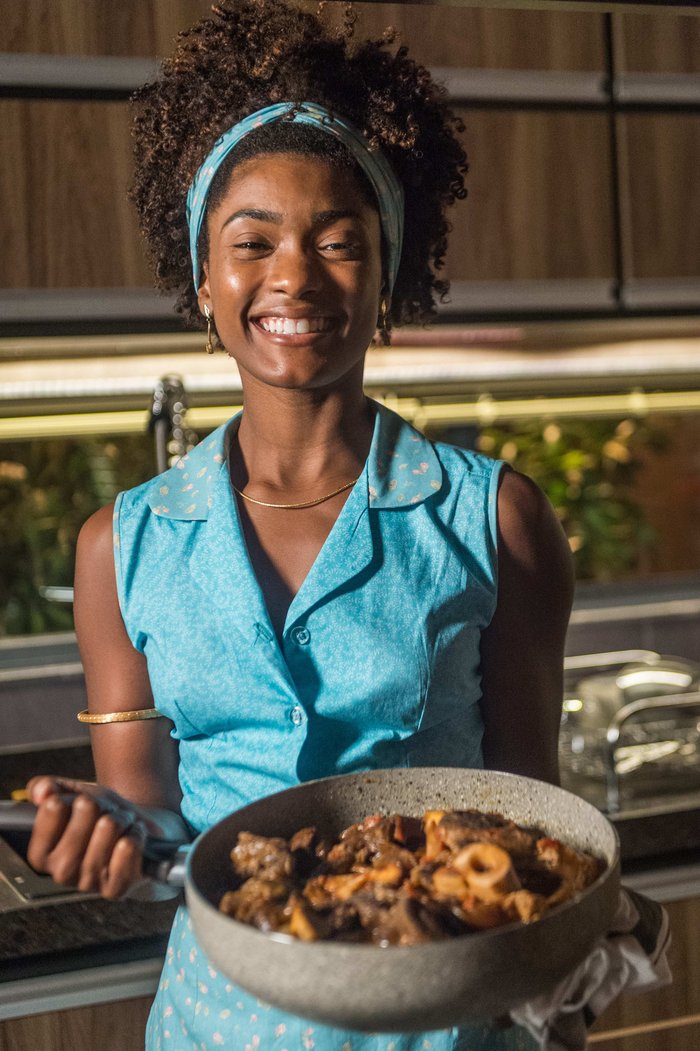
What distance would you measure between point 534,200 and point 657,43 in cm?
40

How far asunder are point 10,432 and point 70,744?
2.17ft

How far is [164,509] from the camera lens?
3.73ft

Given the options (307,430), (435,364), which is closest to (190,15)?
(435,364)

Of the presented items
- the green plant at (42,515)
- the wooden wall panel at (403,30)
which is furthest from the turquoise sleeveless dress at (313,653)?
the green plant at (42,515)

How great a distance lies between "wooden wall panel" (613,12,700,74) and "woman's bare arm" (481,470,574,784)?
4.79 feet

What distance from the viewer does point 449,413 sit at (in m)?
2.60

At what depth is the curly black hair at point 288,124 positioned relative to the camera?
3.69 ft

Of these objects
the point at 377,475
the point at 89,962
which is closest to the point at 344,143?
Answer: the point at 377,475

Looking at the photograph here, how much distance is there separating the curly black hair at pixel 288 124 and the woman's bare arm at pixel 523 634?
290mm

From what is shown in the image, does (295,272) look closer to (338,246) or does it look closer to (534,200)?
(338,246)

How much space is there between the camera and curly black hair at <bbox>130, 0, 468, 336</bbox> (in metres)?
1.12

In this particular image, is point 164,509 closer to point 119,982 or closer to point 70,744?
point 119,982

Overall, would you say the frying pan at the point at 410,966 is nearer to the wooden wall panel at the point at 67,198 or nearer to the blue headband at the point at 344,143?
the blue headband at the point at 344,143

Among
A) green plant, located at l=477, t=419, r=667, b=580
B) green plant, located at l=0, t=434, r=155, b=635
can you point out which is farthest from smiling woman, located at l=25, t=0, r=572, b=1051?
green plant, located at l=477, t=419, r=667, b=580
